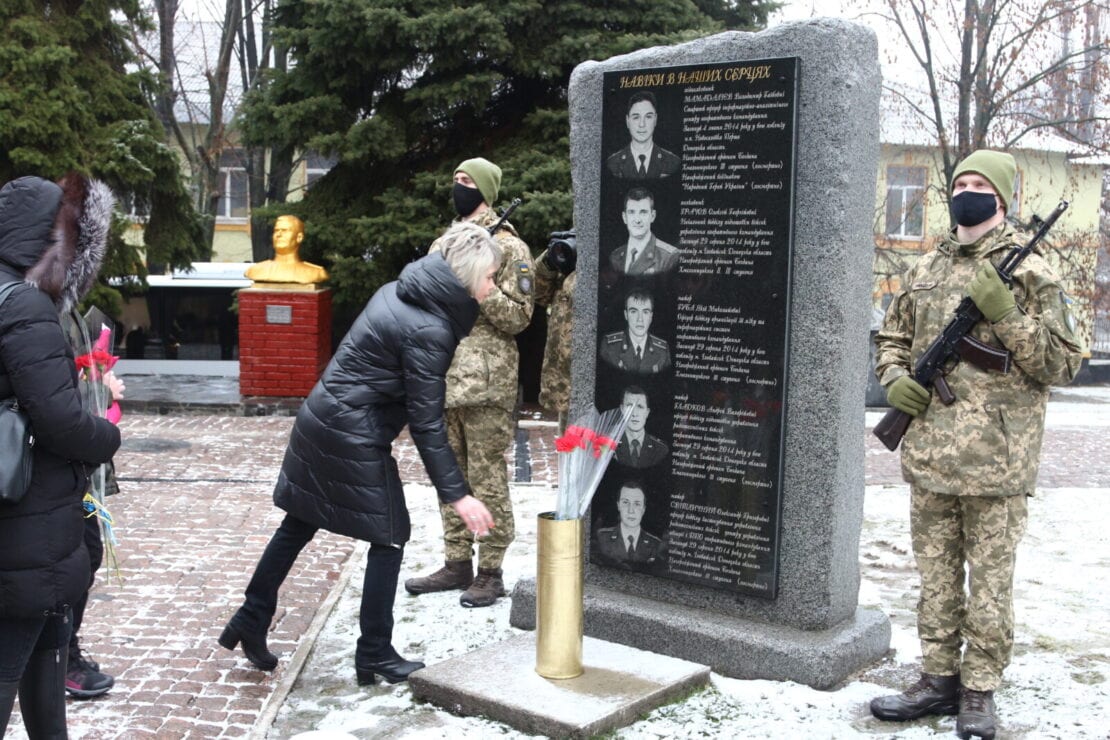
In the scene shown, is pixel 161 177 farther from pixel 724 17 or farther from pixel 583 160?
pixel 583 160

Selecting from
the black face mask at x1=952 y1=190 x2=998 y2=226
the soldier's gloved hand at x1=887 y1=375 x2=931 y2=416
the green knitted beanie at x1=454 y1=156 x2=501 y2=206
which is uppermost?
the green knitted beanie at x1=454 y1=156 x2=501 y2=206

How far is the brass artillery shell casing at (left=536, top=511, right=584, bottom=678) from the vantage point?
4336 millimetres

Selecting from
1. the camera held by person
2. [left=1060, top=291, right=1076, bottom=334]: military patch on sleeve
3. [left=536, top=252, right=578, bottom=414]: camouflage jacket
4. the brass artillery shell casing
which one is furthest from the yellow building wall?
the brass artillery shell casing

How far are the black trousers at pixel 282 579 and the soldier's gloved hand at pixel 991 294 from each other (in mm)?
2333

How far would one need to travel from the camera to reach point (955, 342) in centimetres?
409

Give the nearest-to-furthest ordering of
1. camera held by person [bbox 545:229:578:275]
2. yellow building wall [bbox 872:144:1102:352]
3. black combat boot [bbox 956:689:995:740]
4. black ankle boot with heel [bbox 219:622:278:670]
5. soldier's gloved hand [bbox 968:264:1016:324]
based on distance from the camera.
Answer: soldier's gloved hand [bbox 968:264:1016:324]
black combat boot [bbox 956:689:995:740]
black ankle boot with heel [bbox 219:622:278:670]
camera held by person [bbox 545:229:578:275]
yellow building wall [bbox 872:144:1102:352]

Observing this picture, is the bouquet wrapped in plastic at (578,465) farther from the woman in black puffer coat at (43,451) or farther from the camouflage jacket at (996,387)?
the woman in black puffer coat at (43,451)

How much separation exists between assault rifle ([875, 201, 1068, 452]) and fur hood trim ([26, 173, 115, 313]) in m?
2.77

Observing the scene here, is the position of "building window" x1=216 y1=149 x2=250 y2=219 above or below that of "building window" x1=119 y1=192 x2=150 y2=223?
above

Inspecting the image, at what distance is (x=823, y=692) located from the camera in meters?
4.50

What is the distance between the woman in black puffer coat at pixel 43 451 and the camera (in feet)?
10.4

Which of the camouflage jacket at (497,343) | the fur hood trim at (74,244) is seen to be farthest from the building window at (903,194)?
the fur hood trim at (74,244)

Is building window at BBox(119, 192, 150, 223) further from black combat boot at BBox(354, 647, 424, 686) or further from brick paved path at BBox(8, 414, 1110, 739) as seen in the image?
black combat boot at BBox(354, 647, 424, 686)

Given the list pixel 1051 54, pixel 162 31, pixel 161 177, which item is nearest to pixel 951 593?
pixel 161 177
